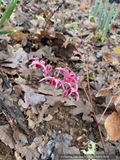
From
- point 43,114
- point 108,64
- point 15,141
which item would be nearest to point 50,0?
point 108,64

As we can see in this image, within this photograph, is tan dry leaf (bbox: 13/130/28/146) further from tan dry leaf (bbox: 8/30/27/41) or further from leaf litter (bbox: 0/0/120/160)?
tan dry leaf (bbox: 8/30/27/41)

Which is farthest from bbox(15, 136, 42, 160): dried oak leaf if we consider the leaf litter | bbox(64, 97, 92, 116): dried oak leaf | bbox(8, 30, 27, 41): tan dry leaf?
bbox(8, 30, 27, 41): tan dry leaf

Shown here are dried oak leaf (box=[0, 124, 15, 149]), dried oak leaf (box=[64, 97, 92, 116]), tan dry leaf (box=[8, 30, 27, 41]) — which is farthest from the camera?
tan dry leaf (box=[8, 30, 27, 41])

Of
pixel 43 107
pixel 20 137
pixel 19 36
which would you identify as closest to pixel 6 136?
pixel 20 137

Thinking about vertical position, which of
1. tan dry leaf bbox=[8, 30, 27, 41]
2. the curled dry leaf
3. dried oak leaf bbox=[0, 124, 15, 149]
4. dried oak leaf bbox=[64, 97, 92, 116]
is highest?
tan dry leaf bbox=[8, 30, 27, 41]

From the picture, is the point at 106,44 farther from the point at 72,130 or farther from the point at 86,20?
the point at 72,130

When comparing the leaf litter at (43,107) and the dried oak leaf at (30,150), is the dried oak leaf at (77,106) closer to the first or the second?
the leaf litter at (43,107)

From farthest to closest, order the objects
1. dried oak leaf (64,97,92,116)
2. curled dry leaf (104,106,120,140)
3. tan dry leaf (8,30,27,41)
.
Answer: tan dry leaf (8,30,27,41) → dried oak leaf (64,97,92,116) → curled dry leaf (104,106,120,140)

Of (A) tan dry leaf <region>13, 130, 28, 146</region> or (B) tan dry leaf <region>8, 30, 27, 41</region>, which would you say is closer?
(A) tan dry leaf <region>13, 130, 28, 146</region>
